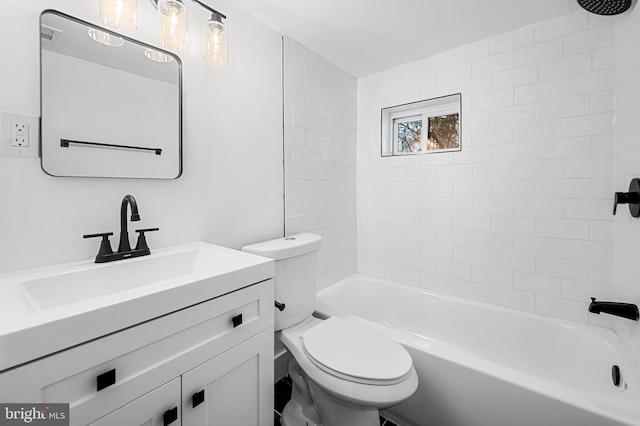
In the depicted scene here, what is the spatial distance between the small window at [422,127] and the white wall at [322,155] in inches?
13.4

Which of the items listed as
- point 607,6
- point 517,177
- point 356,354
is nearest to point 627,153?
point 517,177

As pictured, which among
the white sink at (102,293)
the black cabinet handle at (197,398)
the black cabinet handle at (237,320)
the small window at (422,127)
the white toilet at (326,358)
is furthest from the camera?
the small window at (422,127)

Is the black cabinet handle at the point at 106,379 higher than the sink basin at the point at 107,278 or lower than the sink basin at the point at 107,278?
lower

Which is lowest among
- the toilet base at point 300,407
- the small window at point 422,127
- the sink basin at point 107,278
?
the toilet base at point 300,407

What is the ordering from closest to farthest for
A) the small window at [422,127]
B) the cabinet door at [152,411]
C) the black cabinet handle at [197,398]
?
1. the cabinet door at [152,411]
2. the black cabinet handle at [197,398]
3. the small window at [422,127]

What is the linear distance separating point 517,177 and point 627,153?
1.72ft

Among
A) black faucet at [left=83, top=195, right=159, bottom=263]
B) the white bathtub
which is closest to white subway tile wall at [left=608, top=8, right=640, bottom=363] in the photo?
the white bathtub

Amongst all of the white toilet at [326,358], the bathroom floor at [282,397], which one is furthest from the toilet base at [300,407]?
the bathroom floor at [282,397]

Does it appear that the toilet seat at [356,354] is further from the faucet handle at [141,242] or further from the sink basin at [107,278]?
the faucet handle at [141,242]

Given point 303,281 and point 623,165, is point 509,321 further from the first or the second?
point 303,281

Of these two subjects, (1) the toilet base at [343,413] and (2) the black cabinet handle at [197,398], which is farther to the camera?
(1) the toilet base at [343,413]

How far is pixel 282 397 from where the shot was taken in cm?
177

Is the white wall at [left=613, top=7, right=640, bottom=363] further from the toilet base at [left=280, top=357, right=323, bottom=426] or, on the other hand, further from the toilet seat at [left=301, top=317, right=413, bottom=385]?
the toilet base at [left=280, top=357, right=323, bottom=426]

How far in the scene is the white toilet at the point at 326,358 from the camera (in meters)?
1.15
